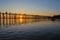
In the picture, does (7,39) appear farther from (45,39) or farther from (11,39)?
(45,39)

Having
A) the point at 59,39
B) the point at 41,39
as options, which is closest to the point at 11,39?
the point at 41,39

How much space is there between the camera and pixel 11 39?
1420 cm

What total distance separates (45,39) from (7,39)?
446cm

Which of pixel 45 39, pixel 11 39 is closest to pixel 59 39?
pixel 45 39

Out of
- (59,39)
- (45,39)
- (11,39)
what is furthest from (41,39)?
(11,39)

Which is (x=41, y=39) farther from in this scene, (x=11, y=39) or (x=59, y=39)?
(x=11, y=39)

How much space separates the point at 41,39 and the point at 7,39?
158 inches

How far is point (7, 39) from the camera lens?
1423 cm

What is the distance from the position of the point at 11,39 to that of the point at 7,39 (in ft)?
1.57

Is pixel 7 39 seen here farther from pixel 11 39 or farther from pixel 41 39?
pixel 41 39

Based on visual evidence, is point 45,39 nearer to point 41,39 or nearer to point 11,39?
point 41,39

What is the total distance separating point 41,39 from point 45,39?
47 cm

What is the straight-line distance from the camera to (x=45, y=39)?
14062mm

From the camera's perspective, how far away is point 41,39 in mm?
14180
